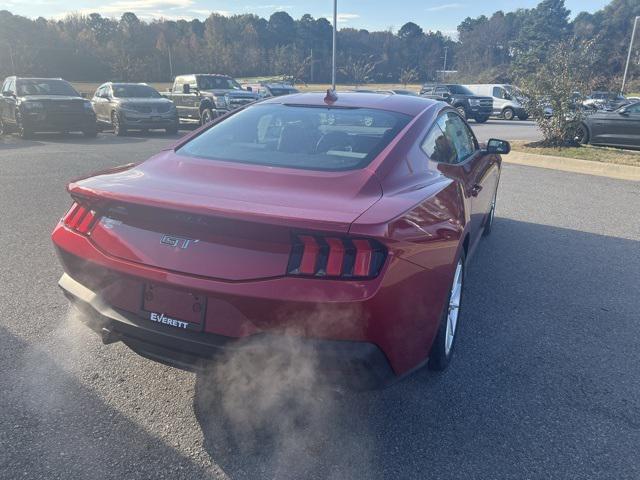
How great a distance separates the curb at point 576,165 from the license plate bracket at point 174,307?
10204 millimetres

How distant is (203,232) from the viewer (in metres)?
2.21

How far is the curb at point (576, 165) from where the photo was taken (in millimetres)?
10192

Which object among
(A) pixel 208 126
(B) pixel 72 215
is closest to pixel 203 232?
(B) pixel 72 215

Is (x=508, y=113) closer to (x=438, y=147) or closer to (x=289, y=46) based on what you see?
(x=438, y=147)

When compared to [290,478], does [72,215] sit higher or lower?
higher

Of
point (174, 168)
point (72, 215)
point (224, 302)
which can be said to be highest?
point (174, 168)

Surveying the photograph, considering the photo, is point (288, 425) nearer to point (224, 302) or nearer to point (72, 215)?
point (224, 302)

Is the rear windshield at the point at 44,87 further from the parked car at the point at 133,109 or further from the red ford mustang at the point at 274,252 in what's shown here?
the red ford mustang at the point at 274,252

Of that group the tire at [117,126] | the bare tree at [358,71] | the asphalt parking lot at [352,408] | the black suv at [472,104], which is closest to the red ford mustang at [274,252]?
the asphalt parking lot at [352,408]

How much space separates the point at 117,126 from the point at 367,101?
15.0 meters

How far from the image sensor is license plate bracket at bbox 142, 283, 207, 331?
2213mm

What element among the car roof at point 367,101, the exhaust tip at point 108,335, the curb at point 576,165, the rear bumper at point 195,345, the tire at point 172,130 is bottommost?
the tire at point 172,130

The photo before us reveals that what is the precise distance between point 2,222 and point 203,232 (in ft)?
16.7

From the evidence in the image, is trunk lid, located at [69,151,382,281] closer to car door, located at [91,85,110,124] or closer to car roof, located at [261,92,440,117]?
car roof, located at [261,92,440,117]
